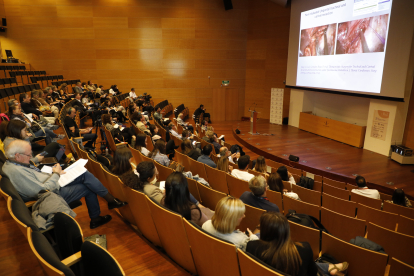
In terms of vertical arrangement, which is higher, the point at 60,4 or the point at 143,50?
the point at 60,4

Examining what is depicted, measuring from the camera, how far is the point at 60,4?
1007 centimetres

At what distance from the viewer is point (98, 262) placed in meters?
1.22

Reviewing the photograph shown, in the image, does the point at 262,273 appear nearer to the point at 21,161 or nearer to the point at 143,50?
the point at 21,161

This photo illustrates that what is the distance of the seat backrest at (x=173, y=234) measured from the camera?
1688mm

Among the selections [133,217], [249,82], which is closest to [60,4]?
[249,82]

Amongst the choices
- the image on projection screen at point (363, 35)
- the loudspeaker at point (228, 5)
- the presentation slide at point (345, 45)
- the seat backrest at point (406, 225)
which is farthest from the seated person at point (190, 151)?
the loudspeaker at point (228, 5)

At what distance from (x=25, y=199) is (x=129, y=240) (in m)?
0.84

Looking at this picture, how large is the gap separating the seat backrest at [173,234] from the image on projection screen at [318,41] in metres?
7.71

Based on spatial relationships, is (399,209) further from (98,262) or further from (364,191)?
(98,262)

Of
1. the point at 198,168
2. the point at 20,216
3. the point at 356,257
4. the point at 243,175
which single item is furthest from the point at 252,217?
the point at 198,168

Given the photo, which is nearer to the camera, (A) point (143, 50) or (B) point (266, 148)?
(B) point (266, 148)

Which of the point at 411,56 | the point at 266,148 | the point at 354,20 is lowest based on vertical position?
the point at 266,148

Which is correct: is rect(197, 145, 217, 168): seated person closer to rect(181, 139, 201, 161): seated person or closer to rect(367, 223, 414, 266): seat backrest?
rect(181, 139, 201, 161): seated person

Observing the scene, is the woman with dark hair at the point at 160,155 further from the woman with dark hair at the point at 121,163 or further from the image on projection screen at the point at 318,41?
the image on projection screen at the point at 318,41
